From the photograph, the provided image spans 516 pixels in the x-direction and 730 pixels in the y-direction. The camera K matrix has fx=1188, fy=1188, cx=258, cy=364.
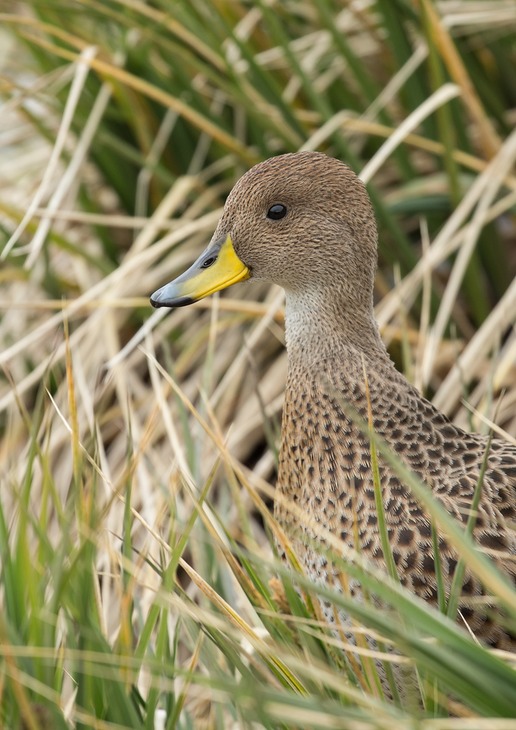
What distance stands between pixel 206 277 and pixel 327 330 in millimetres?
222

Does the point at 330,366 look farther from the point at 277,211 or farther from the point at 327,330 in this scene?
the point at 277,211

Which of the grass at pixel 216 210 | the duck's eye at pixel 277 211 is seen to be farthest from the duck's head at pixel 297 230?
the grass at pixel 216 210

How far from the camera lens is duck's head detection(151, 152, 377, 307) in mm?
1983

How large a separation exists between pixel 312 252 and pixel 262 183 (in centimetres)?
14

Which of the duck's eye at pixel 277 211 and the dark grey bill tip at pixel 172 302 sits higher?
the duck's eye at pixel 277 211

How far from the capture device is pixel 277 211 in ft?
6.59

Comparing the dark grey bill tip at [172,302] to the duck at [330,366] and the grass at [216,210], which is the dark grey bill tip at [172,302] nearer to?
the duck at [330,366]

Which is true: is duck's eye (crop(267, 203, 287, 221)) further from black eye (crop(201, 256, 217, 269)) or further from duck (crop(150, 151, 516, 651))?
black eye (crop(201, 256, 217, 269))

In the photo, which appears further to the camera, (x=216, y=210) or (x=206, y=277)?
(x=216, y=210)

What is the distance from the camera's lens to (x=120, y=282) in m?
2.74

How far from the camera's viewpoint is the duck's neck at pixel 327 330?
2.00 m

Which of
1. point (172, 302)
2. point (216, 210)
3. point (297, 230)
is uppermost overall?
point (216, 210)

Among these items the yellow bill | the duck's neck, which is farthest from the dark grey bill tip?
the duck's neck

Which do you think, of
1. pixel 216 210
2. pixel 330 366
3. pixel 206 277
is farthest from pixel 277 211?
pixel 216 210
